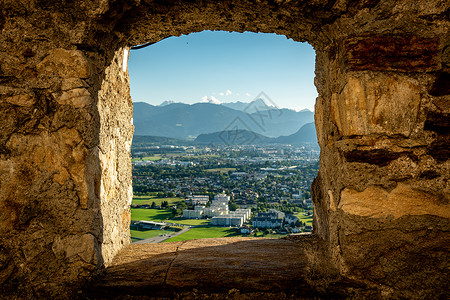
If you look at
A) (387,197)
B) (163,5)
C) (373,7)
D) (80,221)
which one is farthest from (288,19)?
(80,221)

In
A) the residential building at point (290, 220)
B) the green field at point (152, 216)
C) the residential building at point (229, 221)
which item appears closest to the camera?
the residential building at point (290, 220)

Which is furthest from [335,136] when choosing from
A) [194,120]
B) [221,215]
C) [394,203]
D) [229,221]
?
[194,120]

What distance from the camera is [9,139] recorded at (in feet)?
5.04

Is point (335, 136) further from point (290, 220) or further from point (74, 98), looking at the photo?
point (290, 220)

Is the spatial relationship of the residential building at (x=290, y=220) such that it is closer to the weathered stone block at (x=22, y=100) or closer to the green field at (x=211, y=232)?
the green field at (x=211, y=232)

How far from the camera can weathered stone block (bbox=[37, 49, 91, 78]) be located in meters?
1.56

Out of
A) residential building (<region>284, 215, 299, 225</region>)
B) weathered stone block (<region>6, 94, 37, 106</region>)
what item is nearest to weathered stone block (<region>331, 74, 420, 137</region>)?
weathered stone block (<region>6, 94, 37, 106</region>)

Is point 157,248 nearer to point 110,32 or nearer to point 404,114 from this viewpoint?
point 110,32

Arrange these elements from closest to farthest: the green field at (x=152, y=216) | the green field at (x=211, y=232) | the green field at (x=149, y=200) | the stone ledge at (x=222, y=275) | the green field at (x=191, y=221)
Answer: the stone ledge at (x=222, y=275), the green field at (x=211, y=232), the green field at (x=152, y=216), the green field at (x=191, y=221), the green field at (x=149, y=200)

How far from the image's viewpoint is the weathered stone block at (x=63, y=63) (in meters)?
1.56

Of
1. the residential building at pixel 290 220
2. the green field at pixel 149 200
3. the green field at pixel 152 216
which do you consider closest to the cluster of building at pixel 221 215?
the green field at pixel 152 216

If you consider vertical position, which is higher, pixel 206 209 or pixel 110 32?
pixel 110 32

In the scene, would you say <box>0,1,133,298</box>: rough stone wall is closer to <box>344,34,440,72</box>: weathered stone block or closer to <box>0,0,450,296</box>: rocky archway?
<box>0,0,450,296</box>: rocky archway

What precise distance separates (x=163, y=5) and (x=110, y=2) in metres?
Result: 0.29
